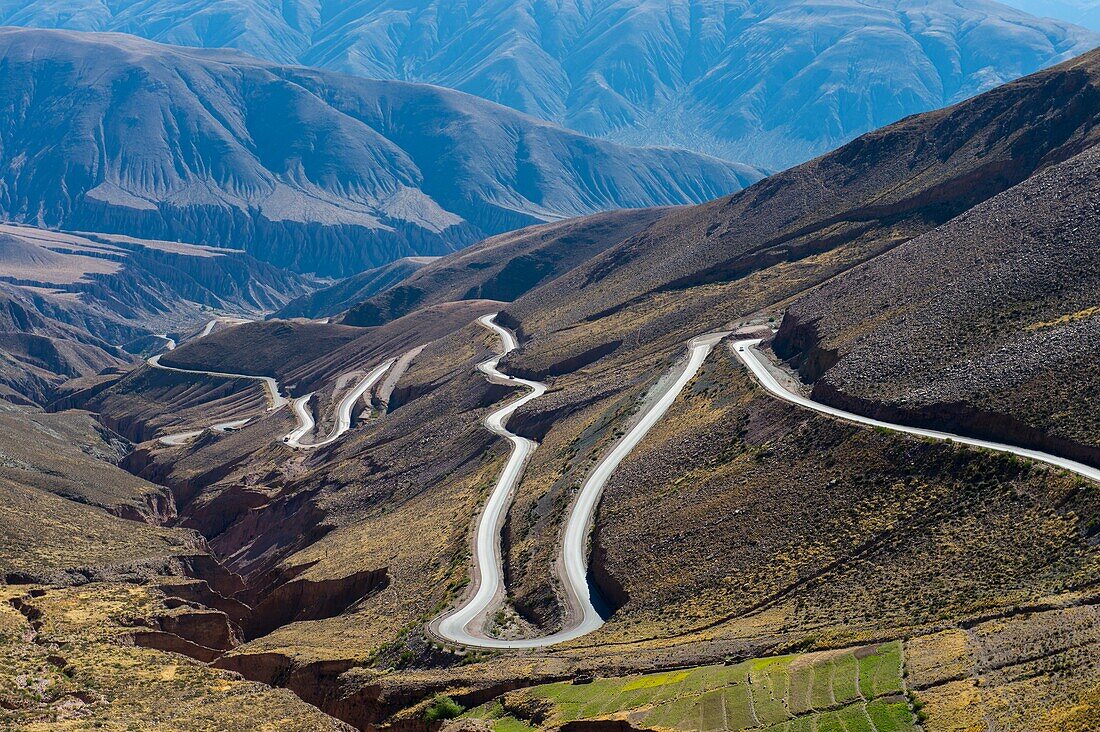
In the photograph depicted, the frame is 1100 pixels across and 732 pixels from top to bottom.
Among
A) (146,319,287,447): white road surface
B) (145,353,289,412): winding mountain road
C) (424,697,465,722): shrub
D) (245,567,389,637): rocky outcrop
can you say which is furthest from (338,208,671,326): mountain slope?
(424,697,465,722): shrub

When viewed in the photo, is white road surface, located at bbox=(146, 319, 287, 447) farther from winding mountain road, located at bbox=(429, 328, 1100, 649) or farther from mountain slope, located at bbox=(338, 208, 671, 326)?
winding mountain road, located at bbox=(429, 328, 1100, 649)

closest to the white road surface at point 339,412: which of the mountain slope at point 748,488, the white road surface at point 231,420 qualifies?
the mountain slope at point 748,488

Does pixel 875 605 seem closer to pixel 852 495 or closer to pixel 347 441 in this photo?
pixel 852 495

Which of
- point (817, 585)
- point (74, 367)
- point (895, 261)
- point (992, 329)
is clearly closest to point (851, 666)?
point (817, 585)

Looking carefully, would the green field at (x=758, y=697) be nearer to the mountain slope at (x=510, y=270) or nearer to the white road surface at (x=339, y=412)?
the white road surface at (x=339, y=412)

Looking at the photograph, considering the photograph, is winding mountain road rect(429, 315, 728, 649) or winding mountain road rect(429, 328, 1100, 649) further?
winding mountain road rect(429, 315, 728, 649)

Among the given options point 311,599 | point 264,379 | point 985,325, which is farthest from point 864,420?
point 264,379
